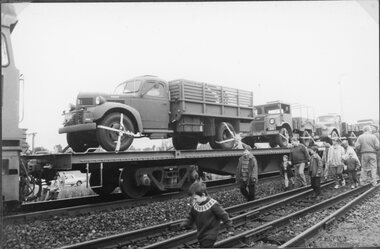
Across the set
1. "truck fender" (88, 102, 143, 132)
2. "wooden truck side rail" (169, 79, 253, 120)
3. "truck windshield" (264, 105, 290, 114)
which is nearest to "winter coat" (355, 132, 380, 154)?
"wooden truck side rail" (169, 79, 253, 120)

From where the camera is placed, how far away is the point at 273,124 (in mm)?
13961

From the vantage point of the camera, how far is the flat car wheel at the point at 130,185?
7.31 metres

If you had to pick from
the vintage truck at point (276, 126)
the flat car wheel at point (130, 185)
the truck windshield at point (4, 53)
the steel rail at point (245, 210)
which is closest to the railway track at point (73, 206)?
the flat car wheel at point (130, 185)

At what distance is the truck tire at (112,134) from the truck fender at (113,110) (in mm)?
126

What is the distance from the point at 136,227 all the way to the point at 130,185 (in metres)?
1.85

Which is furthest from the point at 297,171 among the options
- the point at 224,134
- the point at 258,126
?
the point at 258,126

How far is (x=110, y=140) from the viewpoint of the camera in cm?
729

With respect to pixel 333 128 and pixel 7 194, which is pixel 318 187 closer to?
pixel 7 194

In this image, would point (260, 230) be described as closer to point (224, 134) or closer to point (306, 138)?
point (224, 134)

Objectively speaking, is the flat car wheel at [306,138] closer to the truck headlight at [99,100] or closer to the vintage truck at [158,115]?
the vintage truck at [158,115]

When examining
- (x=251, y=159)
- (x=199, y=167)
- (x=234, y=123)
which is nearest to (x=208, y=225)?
(x=251, y=159)

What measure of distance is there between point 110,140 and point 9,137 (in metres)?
2.53

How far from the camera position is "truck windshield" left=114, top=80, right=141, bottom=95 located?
8.55 m

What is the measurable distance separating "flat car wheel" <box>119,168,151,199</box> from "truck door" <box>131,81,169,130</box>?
4.69 feet
